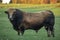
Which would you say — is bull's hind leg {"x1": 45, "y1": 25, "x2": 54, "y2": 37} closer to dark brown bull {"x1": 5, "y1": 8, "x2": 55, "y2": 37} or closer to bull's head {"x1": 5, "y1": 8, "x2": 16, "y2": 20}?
dark brown bull {"x1": 5, "y1": 8, "x2": 55, "y2": 37}

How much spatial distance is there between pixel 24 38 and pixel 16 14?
26 centimetres

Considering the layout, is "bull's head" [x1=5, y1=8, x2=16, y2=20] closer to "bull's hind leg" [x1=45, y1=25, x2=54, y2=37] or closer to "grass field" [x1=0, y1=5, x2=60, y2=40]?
"grass field" [x1=0, y1=5, x2=60, y2=40]

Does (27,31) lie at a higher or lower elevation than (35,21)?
lower

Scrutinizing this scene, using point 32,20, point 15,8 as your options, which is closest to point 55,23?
point 32,20

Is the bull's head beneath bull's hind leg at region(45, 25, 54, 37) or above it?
above

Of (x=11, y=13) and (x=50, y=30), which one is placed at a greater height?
(x=11, y=13)

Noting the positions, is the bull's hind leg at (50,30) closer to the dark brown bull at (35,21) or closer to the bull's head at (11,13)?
the dark brown bull at (35,21)

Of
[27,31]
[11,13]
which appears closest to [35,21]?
[27,31]

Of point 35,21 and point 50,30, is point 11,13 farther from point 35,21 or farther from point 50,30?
point 50,30

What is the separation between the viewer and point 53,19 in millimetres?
2994

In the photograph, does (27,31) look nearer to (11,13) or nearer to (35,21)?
(35,21)

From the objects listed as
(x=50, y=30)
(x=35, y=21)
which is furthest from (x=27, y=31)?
(x=50, y=30)

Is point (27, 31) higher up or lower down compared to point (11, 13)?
lower down

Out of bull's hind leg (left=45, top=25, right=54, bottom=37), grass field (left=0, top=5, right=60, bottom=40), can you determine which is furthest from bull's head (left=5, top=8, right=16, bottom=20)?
bull's hind leg (left=45, top=25, right=54, bottom=37)
